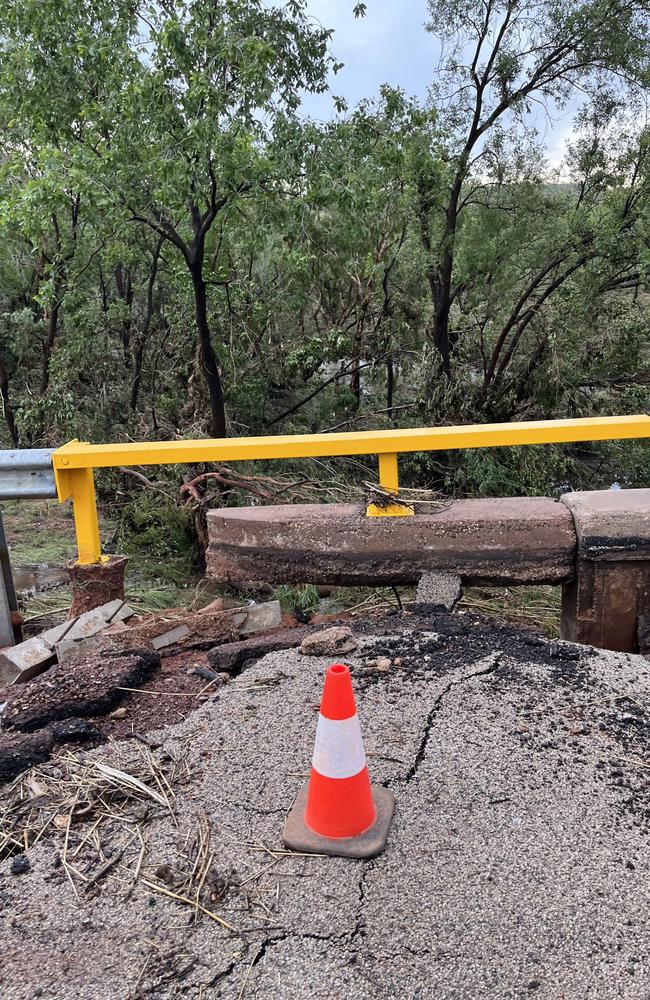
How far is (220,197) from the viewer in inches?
323

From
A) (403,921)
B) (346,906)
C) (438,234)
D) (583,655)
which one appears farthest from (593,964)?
(438,234)

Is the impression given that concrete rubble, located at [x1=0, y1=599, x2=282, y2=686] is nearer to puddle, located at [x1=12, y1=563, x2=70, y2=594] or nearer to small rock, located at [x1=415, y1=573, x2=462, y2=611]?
small rock, located at [x1=415, y1=573, x2=462, y2=611]

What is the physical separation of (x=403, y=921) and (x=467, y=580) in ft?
7.88

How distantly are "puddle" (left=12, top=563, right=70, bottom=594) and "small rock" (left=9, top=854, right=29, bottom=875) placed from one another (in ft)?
14.7

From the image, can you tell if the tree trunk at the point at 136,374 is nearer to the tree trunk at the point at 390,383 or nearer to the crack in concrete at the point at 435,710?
the tree trunk at the point at 390,383

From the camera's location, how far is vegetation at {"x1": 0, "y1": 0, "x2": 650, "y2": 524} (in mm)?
7543

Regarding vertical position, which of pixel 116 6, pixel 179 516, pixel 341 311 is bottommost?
pixel 179 516

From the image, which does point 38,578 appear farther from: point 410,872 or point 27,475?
point 410,872

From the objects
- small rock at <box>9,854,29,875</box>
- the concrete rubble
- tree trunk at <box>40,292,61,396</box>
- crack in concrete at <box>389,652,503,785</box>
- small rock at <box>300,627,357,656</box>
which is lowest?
the concrete rubble

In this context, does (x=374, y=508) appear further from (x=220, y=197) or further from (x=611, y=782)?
(x=220, y=197)

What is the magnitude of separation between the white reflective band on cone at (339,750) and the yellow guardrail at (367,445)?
194 centimetres

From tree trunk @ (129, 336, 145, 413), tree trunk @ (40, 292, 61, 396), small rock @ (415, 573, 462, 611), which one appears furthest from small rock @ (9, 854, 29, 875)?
tree trunk @ (129, 336, 145, 413)

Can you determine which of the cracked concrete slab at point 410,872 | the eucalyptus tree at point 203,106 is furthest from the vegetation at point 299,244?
the cracked concrete slab at point 410,872

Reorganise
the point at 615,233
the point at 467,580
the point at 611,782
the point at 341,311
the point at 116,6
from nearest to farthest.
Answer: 1. the point at 611,782
2. the point at 467,580
3. the point at 116,6
4. the point at 615,233
5. the point at 341,311
